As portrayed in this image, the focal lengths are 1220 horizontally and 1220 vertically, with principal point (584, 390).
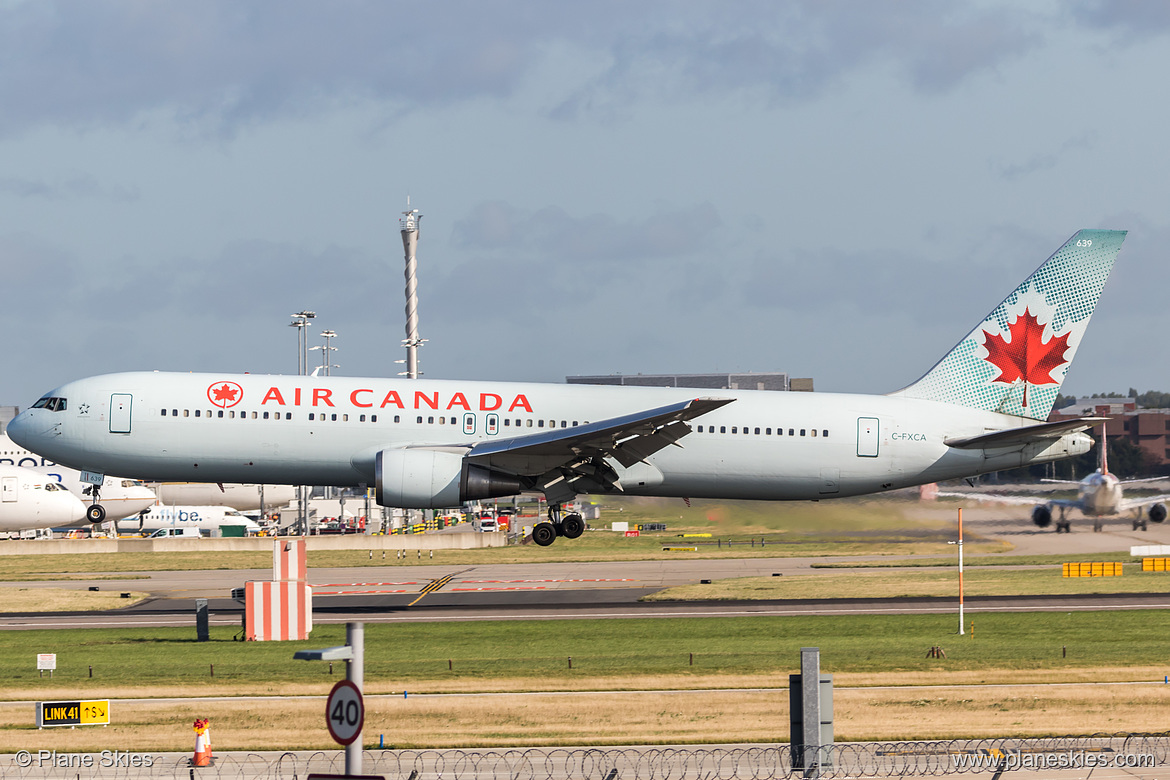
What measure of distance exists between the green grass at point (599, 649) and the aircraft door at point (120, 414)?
740cm

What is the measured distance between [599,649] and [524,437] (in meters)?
7.31

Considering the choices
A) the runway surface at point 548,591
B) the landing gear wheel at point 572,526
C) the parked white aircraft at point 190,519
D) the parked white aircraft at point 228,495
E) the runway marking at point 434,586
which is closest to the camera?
the landing gear wheel at point 572,526

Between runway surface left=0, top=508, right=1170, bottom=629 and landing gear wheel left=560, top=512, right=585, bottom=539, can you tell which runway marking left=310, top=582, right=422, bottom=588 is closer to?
runway surface left=0, top=508, right=1170, bottom=629

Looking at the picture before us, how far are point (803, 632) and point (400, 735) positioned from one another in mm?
18971

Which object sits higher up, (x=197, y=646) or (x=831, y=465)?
(x=831, y=465)

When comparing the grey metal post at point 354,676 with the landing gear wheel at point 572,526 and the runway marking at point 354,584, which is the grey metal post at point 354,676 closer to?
the landing gear wheel at point 572,526

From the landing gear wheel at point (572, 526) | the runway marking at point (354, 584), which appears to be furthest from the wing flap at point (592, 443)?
the runway marking at point (354, 584)

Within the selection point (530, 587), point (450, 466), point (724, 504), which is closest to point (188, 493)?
point (530, 587)

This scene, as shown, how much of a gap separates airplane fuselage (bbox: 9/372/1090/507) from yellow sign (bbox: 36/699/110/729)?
12406 millimetres

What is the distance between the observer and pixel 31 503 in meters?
98.4

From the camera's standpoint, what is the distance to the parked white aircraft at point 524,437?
38.5 metres

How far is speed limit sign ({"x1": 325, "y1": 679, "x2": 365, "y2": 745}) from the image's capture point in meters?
12.7

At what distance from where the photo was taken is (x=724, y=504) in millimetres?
54531

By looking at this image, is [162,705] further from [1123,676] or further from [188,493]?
[188,493]
